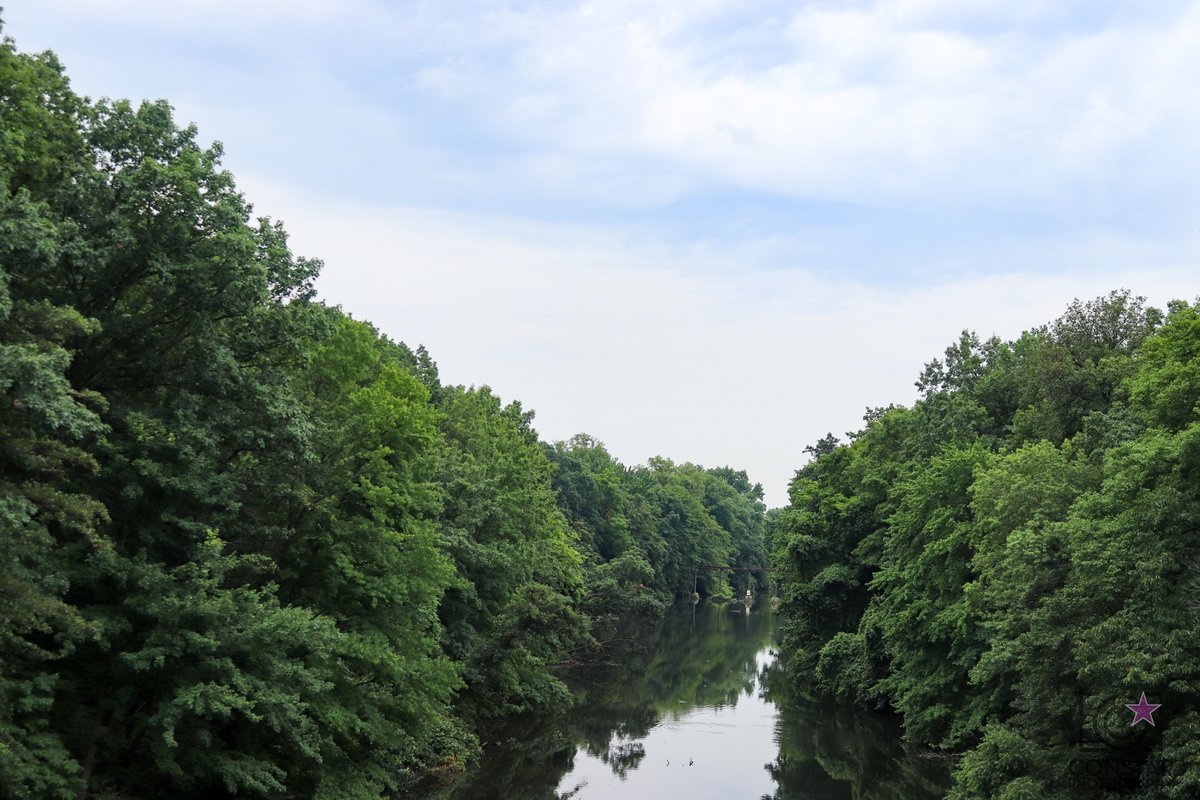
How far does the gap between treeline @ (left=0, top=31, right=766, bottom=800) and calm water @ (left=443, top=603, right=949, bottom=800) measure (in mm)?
9336

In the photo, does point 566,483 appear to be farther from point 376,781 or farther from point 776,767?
point 376,781

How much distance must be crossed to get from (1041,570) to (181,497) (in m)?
21.4

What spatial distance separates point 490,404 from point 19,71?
45166 millimetres

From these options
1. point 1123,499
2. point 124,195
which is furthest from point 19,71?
point 1123,499

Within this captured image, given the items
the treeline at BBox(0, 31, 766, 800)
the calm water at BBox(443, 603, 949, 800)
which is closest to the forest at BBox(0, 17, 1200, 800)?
the treeline at BBox(0, 31, 766, 800)

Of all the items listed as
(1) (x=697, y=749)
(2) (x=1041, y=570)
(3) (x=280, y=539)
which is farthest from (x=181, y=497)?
(1) (x=697, y=749)

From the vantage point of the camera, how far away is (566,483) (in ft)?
306

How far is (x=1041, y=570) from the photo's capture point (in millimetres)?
28984

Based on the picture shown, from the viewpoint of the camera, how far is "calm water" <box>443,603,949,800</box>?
3738 cm

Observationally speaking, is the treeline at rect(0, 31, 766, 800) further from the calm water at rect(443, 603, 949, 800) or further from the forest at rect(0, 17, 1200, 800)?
the calm water at rect(443, 603, 949, 800)

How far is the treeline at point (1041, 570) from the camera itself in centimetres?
2398

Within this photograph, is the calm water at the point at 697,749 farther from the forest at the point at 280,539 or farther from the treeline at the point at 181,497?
the treeline at the point at 181,497

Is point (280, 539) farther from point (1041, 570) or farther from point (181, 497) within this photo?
point (1041, 570)

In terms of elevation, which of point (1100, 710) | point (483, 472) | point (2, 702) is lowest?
point (1100, 710)
